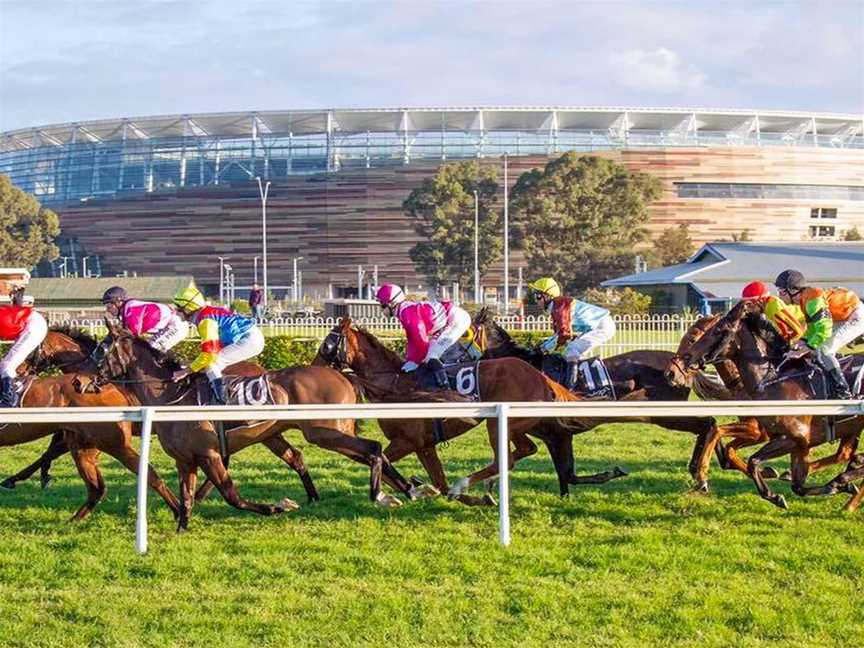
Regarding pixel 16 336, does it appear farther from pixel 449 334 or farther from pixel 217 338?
pixel 449 334

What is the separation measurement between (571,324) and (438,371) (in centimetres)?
164

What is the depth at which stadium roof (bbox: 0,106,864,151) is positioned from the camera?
6350 cm

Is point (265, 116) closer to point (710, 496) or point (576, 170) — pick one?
point (576, 170)

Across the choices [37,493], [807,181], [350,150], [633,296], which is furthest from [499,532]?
[807,181]

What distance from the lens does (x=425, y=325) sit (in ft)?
29.2

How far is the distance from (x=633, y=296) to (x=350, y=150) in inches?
1176

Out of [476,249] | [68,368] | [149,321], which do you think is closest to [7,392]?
[68,368]

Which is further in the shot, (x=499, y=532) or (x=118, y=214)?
(x=118, y=214)

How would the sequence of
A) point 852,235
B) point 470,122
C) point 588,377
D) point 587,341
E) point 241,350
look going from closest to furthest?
point 241,350, point 588,377, point 587,341, point 852,235, point 470,122

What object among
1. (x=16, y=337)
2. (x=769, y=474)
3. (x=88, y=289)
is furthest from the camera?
(x=88, y=289)

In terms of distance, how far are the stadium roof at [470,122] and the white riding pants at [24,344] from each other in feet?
181

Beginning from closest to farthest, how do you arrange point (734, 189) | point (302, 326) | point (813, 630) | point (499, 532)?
point (813, 630)
point (499, 532)
point (302, 326)
point (734, 189)

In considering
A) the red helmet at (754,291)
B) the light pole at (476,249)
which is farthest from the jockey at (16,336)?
the light pole at (476,249)

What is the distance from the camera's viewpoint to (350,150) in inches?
2483
